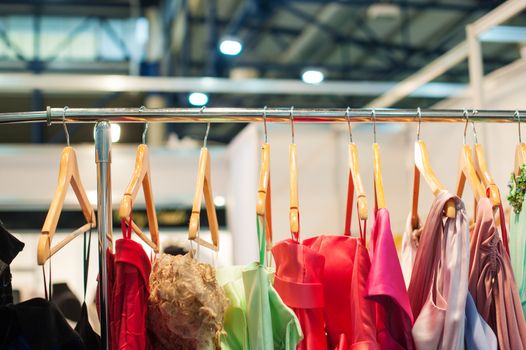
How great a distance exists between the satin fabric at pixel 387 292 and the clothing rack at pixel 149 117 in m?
0.27

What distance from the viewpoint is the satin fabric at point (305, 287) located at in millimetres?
1264

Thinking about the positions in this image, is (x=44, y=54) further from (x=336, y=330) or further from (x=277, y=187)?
(x=336, y=330)

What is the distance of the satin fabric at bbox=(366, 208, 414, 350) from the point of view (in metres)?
1.22

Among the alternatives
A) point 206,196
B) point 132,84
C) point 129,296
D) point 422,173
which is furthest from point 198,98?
point 129,296

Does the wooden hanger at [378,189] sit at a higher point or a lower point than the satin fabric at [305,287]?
higher

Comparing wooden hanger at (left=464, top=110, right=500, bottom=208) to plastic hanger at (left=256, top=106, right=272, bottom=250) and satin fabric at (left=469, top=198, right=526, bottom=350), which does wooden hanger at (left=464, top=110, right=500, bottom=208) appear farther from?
plastic hanger at (left=256, top=106, right=272, bottom=250)

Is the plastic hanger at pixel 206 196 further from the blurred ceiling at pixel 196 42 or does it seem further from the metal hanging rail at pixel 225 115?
the blurred ceiling at pixel 196 42

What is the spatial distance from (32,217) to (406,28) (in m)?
5.23

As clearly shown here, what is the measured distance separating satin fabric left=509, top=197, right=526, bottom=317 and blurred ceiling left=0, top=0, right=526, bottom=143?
5710mm

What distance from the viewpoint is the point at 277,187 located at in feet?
11.4

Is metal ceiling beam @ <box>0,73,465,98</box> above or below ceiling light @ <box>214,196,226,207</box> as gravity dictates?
above

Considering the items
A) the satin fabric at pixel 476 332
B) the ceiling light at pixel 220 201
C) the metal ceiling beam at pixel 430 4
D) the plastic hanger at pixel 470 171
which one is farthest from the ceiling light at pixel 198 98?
the satin fabric at pixel 476 332

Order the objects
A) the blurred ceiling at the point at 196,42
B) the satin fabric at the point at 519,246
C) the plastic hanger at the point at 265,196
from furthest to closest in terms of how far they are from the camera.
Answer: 1. the blurred ceiling at the point at 196,42
2. the satin fabric at the point at 519,246
3. the plastic hanger at the point at 265,196

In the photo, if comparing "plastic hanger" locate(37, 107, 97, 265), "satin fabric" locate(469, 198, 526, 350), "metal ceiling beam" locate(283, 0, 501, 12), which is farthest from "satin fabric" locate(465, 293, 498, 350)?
"metal ceiling beam" locate(283, 0, 501, 12)
